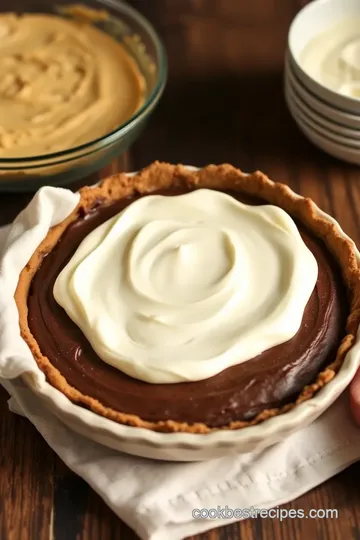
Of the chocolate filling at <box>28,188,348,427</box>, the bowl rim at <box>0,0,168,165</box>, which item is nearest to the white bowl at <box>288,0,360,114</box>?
the bowl rim at <box>0,0,168,165</box>

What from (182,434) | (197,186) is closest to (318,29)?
(197,186)

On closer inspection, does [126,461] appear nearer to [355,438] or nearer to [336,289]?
[355,438]

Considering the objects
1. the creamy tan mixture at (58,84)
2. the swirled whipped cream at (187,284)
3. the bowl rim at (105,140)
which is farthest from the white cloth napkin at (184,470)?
the creamy tan mixture at (58,84)

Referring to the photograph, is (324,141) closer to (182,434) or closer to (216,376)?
(216,376)

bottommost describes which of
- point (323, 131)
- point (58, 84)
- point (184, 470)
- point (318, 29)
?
point (184, 470)

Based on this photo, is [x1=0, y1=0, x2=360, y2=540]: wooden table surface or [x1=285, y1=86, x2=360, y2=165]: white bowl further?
[x1=285, y1=86, x2=360, y2=165]: white bowl

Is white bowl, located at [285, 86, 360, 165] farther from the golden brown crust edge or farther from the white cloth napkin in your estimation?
the white cloth napkin
